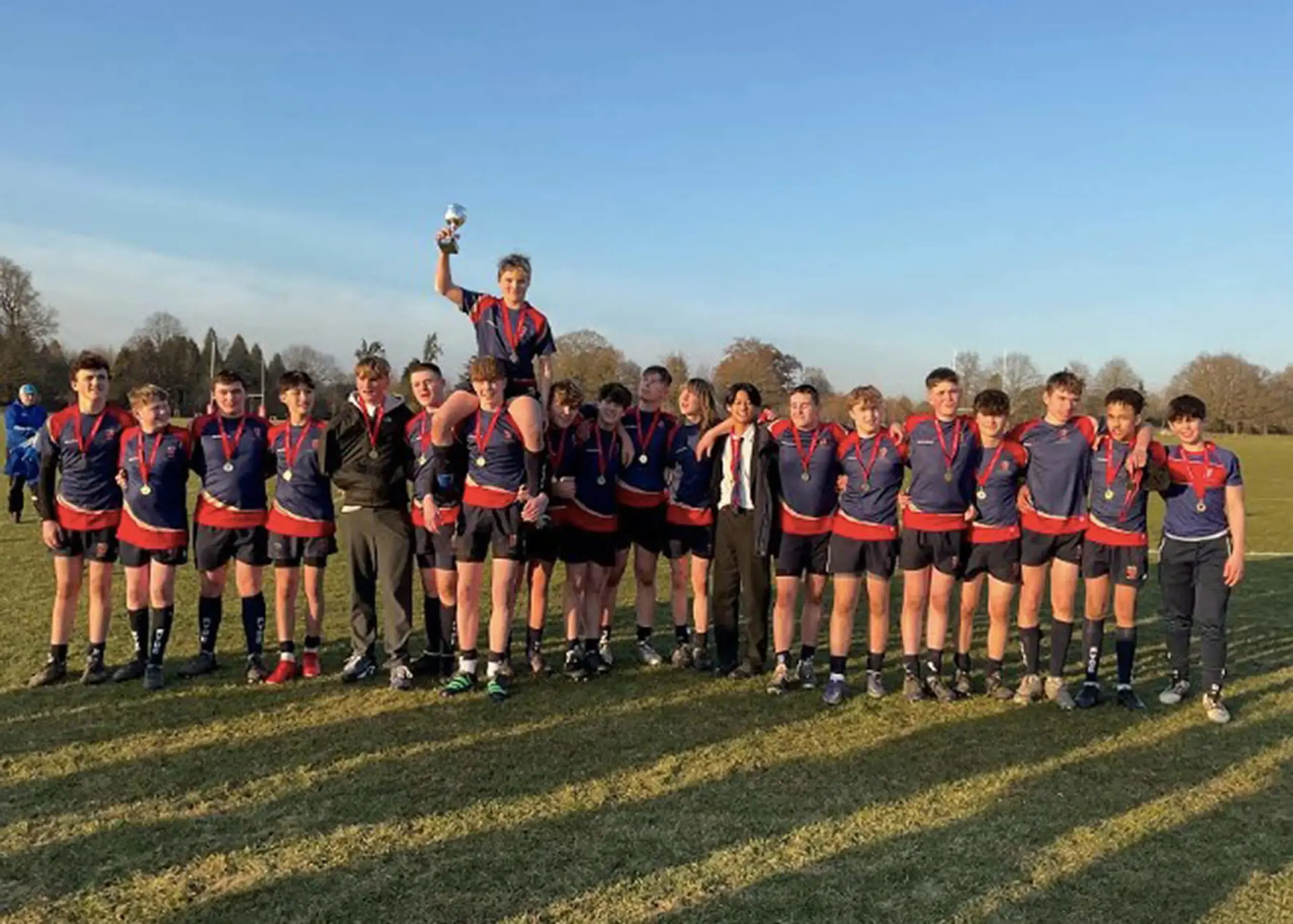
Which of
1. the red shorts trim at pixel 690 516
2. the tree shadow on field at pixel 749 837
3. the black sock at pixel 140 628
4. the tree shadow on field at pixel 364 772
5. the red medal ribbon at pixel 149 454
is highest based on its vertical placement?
the red medal ribbon at pixel 149 454

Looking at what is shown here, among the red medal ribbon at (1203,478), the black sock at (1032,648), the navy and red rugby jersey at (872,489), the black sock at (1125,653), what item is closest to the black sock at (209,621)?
the navy and red rugby jersey at (872,489)

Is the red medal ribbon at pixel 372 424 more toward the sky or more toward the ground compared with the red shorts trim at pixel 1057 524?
more toward the sky

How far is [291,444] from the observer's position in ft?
20.8

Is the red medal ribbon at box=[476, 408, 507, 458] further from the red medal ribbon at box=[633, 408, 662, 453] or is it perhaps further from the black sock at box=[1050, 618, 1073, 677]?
the black sock at box=[1050, 618, 1073, 677]

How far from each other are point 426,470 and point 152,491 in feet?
6.05

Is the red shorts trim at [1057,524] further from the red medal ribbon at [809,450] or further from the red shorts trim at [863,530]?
the red medal ribbon at [809,450]

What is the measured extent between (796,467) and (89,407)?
4825 mm

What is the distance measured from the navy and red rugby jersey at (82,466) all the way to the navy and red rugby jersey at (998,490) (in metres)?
5.81

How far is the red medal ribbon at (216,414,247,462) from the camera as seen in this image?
628 cm

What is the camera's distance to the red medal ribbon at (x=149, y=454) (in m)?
6.14

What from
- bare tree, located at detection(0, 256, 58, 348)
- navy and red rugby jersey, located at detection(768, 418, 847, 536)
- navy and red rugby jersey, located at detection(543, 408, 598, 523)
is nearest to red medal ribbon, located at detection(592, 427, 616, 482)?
navy and red rugby jersey, located at detection(543, 408, 598, 523)

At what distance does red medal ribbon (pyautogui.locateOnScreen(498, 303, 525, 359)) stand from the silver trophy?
534 mm

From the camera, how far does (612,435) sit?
6.82 m

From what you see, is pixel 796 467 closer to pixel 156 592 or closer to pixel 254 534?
pixel 254 534
